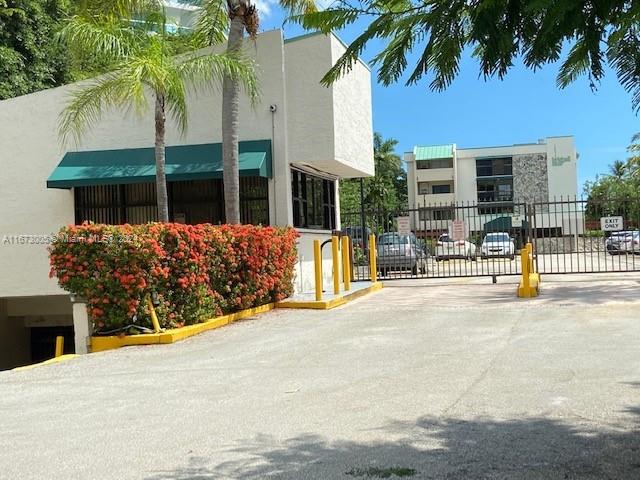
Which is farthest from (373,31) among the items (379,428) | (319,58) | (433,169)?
(433,169)

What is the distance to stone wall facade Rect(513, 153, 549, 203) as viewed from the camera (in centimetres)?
6991

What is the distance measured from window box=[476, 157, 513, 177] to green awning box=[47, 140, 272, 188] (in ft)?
200

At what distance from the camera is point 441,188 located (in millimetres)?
73812

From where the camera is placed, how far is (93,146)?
16203mm

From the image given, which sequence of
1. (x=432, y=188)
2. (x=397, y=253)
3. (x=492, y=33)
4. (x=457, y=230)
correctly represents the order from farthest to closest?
(x=432, y=188)
(x=397, y=253)
(x=457, y=230)
(x=492, y=33)

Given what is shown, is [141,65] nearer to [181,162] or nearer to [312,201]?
[181,162]

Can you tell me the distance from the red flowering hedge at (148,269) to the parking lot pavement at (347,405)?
695 millimetres

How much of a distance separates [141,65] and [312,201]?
744cm

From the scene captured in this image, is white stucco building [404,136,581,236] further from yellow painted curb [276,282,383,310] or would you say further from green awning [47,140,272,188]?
yellow painted curb [276,282,383,310]

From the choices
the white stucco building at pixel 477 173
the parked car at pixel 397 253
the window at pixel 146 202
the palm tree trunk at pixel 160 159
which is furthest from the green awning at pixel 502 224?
the white stucco building at pixel 477 173

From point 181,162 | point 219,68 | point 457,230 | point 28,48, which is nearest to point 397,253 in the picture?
point 457,230

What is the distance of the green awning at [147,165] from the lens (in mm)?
14828

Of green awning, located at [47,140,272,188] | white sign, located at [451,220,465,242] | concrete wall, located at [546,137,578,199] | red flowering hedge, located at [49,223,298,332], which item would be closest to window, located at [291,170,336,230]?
green awning, located at [47,140,272,188]

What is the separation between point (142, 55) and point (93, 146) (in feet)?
15.9
